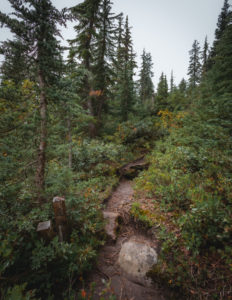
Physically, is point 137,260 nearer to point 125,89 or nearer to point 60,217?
point 60,217

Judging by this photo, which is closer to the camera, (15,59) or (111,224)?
(15,59)

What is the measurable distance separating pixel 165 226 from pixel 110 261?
1795mm

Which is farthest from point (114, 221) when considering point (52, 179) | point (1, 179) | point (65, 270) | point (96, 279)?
point (1, 179)

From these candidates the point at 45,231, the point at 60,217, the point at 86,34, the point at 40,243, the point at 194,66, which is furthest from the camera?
the point at 194,66

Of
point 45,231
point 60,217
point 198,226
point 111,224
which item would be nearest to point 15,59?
point 60,217

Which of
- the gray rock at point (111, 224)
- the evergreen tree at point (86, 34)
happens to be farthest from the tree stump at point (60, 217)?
the evergreen tree at point (86, 34)

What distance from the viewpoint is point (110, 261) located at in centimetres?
343

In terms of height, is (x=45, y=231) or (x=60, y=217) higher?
(x=60, y=217)

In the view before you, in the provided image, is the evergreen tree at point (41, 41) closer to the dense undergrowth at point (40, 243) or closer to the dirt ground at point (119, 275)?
the dense undergrowth at point (40, 243)

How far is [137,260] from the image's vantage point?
127 inches

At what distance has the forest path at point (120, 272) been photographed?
2.67 m

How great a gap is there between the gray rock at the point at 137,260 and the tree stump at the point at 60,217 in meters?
1.62

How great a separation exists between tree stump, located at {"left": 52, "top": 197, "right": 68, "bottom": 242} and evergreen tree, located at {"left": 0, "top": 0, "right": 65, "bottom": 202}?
0.70 meters

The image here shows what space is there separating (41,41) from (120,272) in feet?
20.2
